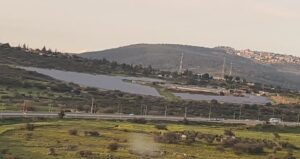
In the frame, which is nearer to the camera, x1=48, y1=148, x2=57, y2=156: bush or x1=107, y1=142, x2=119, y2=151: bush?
x1=48, y1=148, x2=57, y2=156: bush

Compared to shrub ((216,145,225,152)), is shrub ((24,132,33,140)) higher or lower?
higher

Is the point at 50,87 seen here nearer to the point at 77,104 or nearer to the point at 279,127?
the point at 77,104

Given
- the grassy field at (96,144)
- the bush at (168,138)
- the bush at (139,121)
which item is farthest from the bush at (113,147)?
the bush at (139,121)

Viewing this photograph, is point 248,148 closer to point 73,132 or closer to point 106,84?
point 73,132

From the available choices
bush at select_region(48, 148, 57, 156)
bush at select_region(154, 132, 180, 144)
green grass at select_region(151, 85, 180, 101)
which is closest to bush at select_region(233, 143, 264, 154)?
bush at select_region(154, 132, 180, 144)

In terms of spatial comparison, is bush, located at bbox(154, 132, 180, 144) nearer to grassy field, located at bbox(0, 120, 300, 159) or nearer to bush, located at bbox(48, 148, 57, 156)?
grassy field, located at bbox(0, 120, 300, 159)

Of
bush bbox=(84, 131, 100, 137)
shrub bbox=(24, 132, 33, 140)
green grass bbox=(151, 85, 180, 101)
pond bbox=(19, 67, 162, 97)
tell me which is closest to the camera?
shrub bbox=(24, 132, 33, 140)

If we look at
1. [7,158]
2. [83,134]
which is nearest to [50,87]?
[83,134]

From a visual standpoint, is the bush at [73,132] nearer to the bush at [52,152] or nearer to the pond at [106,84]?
the bush at [52,152]
